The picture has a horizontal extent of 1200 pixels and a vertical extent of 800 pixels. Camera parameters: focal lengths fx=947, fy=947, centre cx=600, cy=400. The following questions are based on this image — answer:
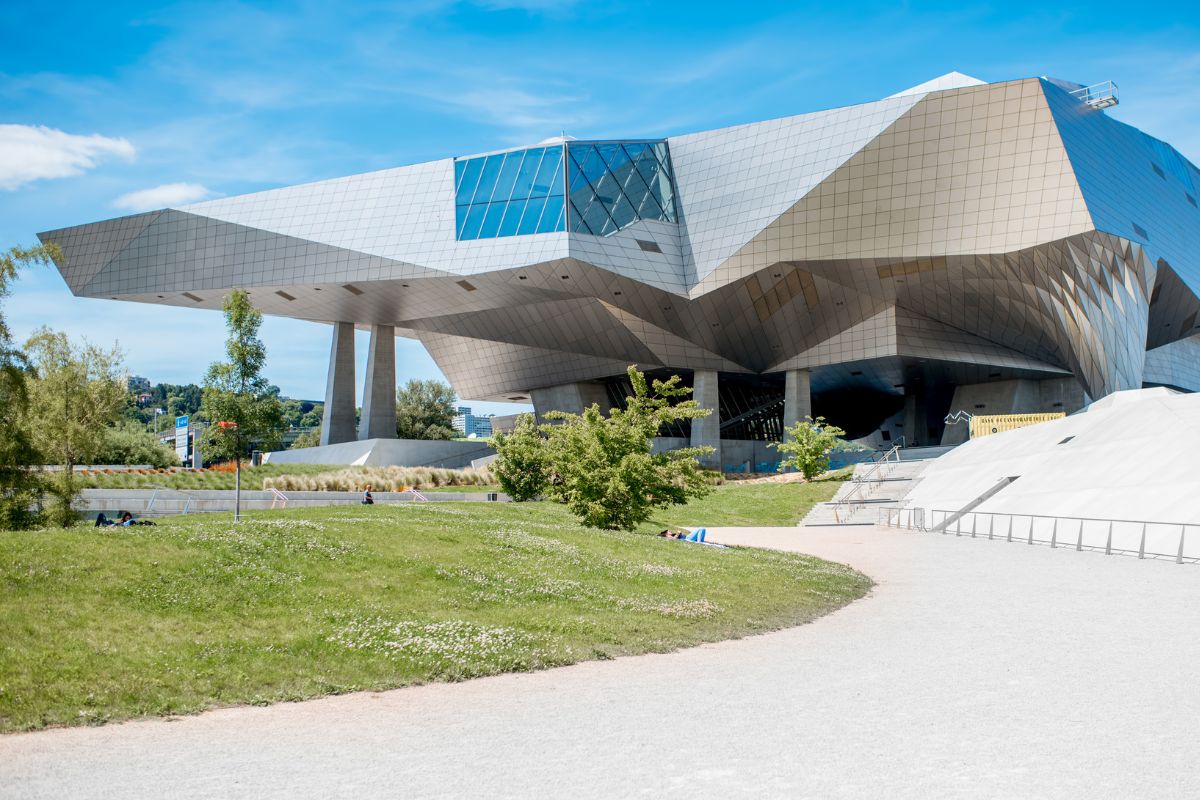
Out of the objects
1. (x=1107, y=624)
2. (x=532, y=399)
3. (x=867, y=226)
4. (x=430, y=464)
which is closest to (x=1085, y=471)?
(x=1107, y=624)

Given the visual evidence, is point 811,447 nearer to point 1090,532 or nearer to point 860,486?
point 860,486

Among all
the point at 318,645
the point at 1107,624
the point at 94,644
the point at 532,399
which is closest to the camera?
the point at 94,644

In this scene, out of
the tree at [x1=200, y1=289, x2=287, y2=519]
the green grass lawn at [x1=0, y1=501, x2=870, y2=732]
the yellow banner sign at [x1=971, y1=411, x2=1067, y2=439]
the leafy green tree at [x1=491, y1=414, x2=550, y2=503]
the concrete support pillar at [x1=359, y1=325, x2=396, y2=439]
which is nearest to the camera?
the green grass lawn at [x1=0, y1=501, x2=870, y2=732]

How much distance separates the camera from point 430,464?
5638 centimetres

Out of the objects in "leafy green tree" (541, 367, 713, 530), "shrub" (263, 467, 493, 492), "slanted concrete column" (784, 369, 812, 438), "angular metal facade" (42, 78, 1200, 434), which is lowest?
"shrub" (263, 467, 493, 492)

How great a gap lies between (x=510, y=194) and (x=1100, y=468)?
30.6 meters

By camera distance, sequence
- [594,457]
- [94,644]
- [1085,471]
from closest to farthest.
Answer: [94,644]
[594,457]
[1085,471]

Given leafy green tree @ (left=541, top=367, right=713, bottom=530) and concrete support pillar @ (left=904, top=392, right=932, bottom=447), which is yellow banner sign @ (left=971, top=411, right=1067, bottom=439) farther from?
leafy green tree @ (left=541, top=367, right=713, bottom=530)

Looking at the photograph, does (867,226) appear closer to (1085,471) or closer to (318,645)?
(1085,471)

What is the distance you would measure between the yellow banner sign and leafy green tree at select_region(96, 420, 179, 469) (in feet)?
151

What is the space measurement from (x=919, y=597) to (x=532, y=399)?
A: 59.9 m

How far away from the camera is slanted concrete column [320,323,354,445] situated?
5653 cm

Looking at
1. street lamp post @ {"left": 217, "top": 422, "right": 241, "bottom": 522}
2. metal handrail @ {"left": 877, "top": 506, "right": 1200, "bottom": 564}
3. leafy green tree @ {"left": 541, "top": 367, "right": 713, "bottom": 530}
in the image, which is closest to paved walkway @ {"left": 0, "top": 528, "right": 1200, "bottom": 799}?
street lamp post @ {"left": 217, "top": 422, "right": 241, "bottom": 522}

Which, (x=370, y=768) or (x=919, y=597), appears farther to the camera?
(x=919, y=597)
